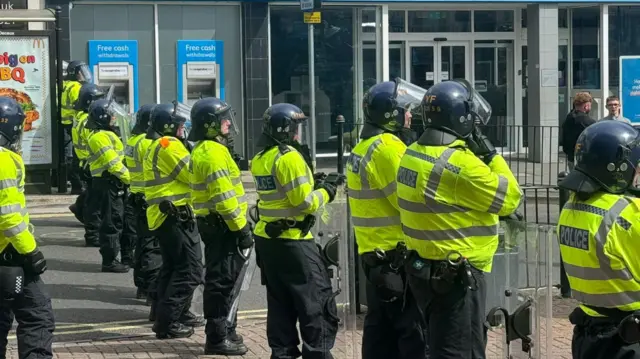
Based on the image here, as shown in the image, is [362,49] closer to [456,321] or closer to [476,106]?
[476,106]

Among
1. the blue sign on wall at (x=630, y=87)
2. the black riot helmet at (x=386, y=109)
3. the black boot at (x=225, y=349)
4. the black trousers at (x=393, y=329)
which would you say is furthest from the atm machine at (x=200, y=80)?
the black trousers at (x=393, y=329)

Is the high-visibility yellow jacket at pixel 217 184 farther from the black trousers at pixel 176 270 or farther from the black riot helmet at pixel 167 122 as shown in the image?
the black riot helmet at pixel 167 122

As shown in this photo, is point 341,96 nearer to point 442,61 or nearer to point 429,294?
point 442,61

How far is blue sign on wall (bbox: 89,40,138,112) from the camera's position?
60.9 feet

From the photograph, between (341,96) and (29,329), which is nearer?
(29,329)

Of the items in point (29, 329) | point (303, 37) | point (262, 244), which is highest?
point (303, 37)

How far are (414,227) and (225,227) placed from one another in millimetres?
2481

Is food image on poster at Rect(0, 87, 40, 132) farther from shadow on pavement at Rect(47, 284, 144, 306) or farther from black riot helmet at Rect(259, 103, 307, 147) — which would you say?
black riot helmet at Rect(259, 103, 307, 147)

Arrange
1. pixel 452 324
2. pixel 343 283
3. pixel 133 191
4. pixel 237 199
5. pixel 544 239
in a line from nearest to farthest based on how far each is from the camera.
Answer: pixel 452 324
pixel 544 239
pixel 343 283
pixel 237 199
pixel 133 191

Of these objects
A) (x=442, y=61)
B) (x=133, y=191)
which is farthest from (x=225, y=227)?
(x=442, y=61)

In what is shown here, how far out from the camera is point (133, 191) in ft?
32.6

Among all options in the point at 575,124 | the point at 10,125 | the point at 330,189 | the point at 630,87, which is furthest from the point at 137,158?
the point at 630,87

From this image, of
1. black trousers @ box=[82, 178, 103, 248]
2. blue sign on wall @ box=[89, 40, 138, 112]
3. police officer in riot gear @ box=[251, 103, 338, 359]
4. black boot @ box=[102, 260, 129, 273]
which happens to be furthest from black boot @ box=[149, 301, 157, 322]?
blue sign on wall @ box=[89, 40, 138, 112]

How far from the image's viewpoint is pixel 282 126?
7.14 meters
